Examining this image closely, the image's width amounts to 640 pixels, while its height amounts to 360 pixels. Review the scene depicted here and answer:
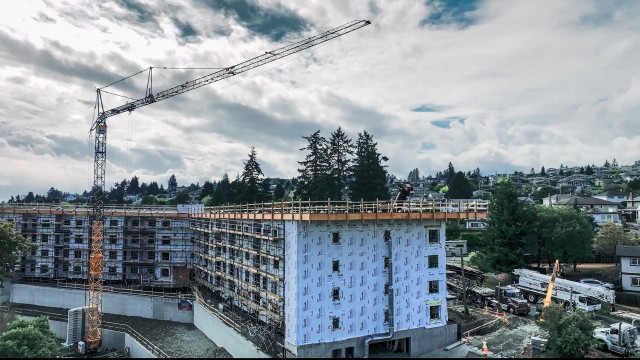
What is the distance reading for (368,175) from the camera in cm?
7662

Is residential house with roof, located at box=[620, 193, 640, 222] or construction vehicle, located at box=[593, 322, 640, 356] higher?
residential house with roof, located at box=[620, 193, 640, 222]

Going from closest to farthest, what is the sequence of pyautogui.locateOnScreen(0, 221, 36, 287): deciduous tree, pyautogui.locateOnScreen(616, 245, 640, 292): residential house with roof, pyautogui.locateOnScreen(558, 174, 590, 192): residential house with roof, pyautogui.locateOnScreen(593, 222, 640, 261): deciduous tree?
pyautogui.locateOnScreen(0, 221, 36, 287): deciduous tree → pyautogui.locateOnScreen(616, 245, 640, 292): residential house with roof → pyautogui.locateOnScreen(593, 222, 640, 261): deciduous tree → pyautogui.locateOnScreen(558, 174, 590, 192): residential house with roof

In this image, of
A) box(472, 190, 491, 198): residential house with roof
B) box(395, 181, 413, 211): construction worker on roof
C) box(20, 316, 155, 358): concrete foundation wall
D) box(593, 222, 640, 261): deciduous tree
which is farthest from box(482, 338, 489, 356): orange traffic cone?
box(472, 190, 491, 198): residential house with roof

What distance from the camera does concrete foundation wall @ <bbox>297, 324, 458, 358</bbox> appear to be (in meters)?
32.4

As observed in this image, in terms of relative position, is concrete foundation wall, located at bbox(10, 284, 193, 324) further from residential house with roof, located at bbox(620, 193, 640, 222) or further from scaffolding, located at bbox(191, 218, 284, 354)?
residential house with roof, located at bbox(620, 193, 640, 222)

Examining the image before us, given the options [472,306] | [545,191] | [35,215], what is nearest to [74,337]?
[35,215]

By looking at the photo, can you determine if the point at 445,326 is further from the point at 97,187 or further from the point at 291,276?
the point at 97,187

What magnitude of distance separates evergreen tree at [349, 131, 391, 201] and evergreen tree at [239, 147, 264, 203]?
17847 mm

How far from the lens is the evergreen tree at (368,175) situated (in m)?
75.9

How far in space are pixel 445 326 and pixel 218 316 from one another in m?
21.4

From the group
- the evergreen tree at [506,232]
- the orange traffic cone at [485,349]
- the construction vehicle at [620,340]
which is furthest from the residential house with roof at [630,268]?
the orange traffic cone at [485,349]

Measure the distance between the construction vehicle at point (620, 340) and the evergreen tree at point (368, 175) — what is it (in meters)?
42.4

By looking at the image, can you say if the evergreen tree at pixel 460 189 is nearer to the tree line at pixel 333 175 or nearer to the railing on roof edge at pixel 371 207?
the tree line at pixel 333 175

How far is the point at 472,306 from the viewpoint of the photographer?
49312mm
